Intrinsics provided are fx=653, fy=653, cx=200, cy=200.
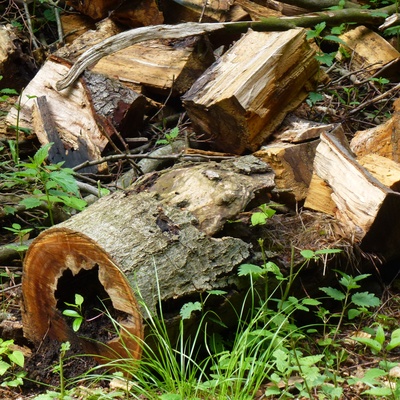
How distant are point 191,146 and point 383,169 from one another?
5.24 feet

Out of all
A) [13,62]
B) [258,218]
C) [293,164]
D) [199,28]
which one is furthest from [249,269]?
[13,62]

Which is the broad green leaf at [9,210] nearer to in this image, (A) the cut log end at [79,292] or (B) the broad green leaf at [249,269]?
(A) the cut log end at [79,292]

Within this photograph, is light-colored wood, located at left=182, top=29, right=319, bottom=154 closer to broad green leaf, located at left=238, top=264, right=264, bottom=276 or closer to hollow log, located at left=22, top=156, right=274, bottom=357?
hollow log, located at left=22, top=156, right=274, bottom=357

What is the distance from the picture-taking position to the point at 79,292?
3.29 metres

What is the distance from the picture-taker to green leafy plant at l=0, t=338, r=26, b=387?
297 cm

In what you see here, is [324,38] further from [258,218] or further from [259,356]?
[259,356]

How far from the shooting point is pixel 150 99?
5.29m

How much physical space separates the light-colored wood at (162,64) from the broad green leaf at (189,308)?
2.65m

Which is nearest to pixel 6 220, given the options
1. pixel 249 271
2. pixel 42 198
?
pixel 42 198

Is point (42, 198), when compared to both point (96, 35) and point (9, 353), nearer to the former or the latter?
point (9, 353)

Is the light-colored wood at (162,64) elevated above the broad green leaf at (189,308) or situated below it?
above

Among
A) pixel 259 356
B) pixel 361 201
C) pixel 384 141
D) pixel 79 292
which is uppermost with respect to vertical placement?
pixel 384 141

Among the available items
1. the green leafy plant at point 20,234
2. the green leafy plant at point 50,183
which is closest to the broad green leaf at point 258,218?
the green leafy plant at point 50,183

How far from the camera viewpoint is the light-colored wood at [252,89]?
430cm
